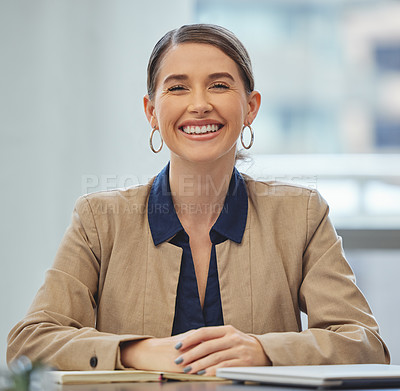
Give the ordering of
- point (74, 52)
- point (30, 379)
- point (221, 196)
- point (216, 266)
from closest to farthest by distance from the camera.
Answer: point (30, 379) < point (216, 266) < point (221, 196) < point (74, 52)

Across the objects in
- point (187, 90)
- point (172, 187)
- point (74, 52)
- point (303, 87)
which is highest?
point (74, 52)

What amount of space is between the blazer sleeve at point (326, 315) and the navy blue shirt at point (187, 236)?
205 mm

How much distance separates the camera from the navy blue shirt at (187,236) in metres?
1.59

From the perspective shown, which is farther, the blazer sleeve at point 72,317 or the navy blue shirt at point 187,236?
the navy blue shirt at point 187,236

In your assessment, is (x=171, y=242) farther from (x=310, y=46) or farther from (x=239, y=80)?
(x=310, y=46)

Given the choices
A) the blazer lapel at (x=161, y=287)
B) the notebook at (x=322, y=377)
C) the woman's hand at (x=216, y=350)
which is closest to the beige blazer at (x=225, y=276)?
the blazer lapel at (x=161, y=287)

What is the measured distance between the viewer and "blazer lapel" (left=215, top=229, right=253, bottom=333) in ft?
A: 5.19

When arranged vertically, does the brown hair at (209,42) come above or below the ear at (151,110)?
above

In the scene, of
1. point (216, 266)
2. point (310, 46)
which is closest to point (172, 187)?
point (216, 266)

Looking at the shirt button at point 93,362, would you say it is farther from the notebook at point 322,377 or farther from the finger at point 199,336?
the notebook at point 322,377

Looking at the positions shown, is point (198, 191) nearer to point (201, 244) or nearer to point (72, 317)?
A: point (201, 244)

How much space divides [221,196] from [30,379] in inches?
50.6

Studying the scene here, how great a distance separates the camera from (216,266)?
1646mm

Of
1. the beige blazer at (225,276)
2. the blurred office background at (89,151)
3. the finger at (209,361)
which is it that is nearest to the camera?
the finger at (209,361)
